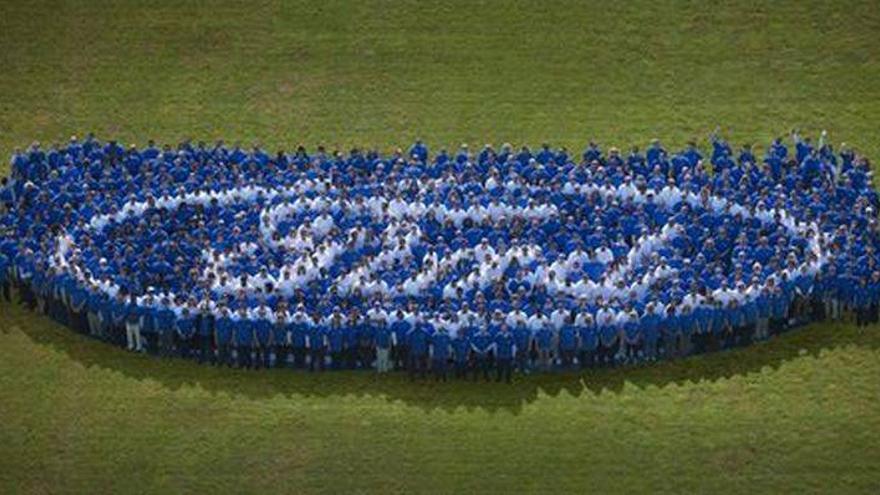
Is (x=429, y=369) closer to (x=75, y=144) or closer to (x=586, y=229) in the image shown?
(x=586, y=229)

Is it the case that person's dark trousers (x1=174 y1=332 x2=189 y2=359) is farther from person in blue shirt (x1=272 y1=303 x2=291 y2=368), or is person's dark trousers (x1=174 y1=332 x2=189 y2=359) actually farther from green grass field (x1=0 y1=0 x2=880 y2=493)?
person in blue shirt (x1=272 y1=303 x2=291 y2=368)

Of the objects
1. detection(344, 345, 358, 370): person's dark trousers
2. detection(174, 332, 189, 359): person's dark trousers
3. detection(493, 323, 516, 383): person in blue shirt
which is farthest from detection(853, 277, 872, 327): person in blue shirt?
detection(174, 332, 189, 359): person's dark trousers

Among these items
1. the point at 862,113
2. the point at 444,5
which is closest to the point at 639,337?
the point at 862,113

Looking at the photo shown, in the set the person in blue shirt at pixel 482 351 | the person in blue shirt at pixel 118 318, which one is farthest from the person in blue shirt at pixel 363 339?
the person in blue shirt at pixel 118 318

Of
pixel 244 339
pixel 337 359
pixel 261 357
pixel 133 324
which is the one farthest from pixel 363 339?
pixel 133 324

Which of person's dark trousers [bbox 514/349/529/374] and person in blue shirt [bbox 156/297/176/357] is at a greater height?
person in blue shirt [bbox 156/297/176/357]
